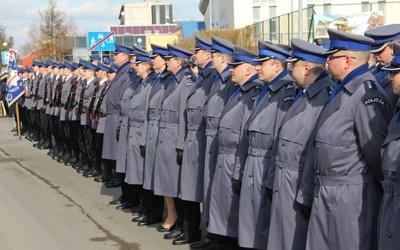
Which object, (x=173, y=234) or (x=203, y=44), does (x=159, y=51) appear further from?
(x=173, y=234)

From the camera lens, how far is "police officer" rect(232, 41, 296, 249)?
504 centimetres

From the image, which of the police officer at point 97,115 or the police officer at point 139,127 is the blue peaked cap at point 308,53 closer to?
the police officer at point 139,127

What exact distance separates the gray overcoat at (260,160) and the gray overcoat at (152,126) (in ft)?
7.49

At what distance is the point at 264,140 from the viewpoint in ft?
16.6

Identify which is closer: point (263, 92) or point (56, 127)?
point (263, 92)

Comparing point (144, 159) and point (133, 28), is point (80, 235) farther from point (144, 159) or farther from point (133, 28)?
point (133, 28)

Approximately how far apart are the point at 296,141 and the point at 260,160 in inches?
24.9

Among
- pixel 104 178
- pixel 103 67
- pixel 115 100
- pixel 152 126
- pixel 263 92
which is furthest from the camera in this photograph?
pixel 103 67

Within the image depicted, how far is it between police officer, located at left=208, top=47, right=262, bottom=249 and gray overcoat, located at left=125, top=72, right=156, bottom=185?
2121 mm

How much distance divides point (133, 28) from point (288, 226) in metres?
80.8

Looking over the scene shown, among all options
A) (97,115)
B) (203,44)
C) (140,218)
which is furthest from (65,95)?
(203,44)

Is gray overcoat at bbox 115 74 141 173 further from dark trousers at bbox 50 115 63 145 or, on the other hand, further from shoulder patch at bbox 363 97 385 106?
dark trousers at bbox 50 115 63 145

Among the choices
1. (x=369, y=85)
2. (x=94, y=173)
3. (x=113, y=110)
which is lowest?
(x=94, y=173)

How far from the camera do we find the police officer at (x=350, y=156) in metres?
3.94
